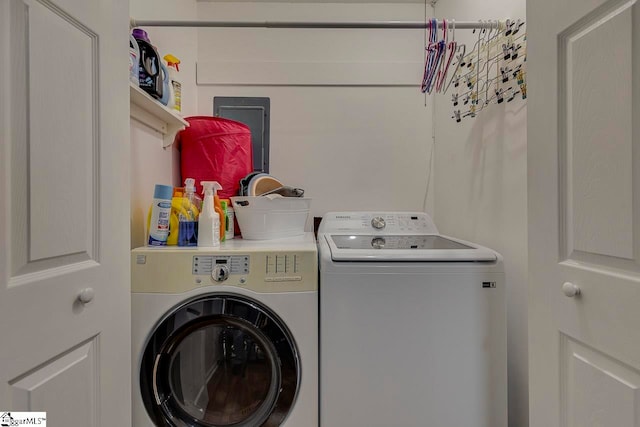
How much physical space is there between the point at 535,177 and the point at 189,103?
5.97ft

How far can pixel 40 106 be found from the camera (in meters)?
0.59

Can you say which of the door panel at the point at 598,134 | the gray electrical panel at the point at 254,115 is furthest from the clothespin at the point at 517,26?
the gray electrical panel at the point at 254,115

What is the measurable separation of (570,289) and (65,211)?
1209 mm

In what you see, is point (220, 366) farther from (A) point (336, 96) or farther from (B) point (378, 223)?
(A) point (336, 96)

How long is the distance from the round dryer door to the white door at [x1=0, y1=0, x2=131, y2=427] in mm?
176

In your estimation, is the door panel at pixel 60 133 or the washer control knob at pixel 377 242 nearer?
the door panel at pixel 60 133

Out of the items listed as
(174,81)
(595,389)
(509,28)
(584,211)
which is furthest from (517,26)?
(174,81)

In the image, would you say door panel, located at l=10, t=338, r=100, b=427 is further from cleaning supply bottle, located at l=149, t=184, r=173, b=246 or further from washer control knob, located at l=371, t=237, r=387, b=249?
washer control knob, located at l=371, t=237, r=387, b=249

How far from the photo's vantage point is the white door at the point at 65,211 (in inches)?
21.4

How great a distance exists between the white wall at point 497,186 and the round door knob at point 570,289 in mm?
513

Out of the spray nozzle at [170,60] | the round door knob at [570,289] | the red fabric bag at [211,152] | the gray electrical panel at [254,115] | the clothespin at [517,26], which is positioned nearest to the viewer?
the round door knob at [570,289]

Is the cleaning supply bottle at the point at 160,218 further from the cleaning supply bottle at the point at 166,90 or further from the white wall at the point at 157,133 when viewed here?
the cleaning supply bottle at the point at 166,90

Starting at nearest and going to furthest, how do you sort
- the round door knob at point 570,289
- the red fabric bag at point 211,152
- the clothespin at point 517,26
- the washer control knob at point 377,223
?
1. the round door knob at point 570,289
2. the clothespin at point 517,26
3. the red fabric bag at point 211,152
4. the washer control knob at point 377,223

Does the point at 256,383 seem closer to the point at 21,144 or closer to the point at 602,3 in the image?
the point at 21,144
